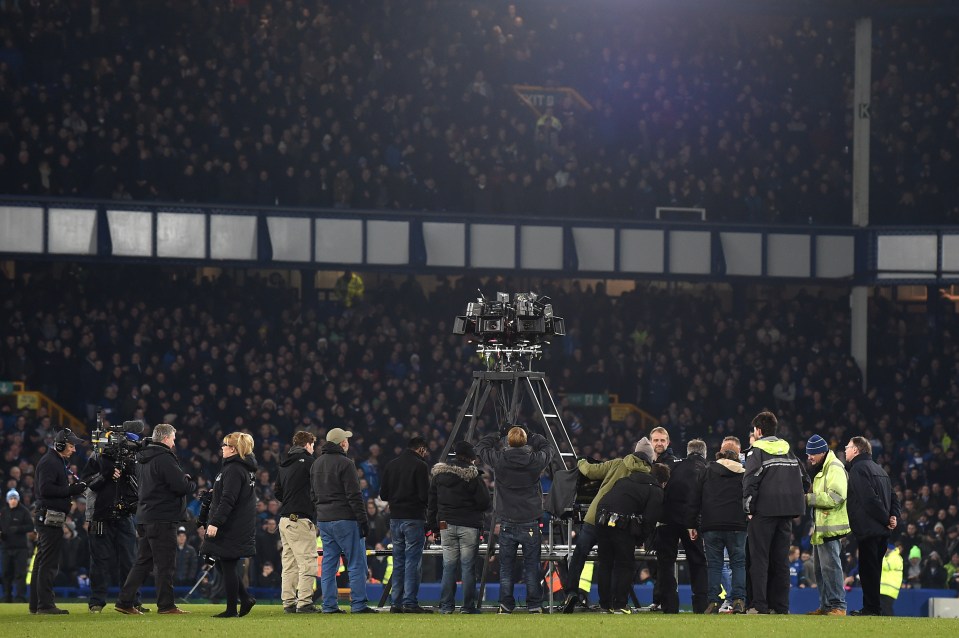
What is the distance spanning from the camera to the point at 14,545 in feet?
78.3

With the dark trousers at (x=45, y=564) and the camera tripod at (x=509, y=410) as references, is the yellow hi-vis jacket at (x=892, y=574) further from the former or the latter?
the dark trousers at (x=45, y=564)

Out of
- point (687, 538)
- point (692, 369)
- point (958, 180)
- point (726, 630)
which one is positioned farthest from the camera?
point (958, 180)

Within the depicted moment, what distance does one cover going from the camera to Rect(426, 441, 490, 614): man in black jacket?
647 inches

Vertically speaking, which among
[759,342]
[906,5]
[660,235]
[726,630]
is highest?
[906,5]

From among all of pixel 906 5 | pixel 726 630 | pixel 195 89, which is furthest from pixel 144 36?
pixel 726 630

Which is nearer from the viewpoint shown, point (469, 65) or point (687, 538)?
point (687, 538)

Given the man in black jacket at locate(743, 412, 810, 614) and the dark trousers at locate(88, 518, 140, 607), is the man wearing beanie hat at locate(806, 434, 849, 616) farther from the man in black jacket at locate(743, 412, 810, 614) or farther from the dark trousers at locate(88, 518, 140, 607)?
the dark trousers at locate(88, 518, 140, 607)

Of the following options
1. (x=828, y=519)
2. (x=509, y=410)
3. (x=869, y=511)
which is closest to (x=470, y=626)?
(x=509, y=410)

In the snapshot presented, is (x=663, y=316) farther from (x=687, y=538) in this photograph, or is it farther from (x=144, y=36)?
(x=687, y=538)

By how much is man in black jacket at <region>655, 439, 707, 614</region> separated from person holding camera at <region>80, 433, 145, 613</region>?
5.45 m

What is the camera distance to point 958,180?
40.8 meters

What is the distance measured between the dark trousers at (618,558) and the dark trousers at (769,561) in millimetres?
1214

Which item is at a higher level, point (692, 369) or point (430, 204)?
point (430, 204)

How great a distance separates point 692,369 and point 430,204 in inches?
295
